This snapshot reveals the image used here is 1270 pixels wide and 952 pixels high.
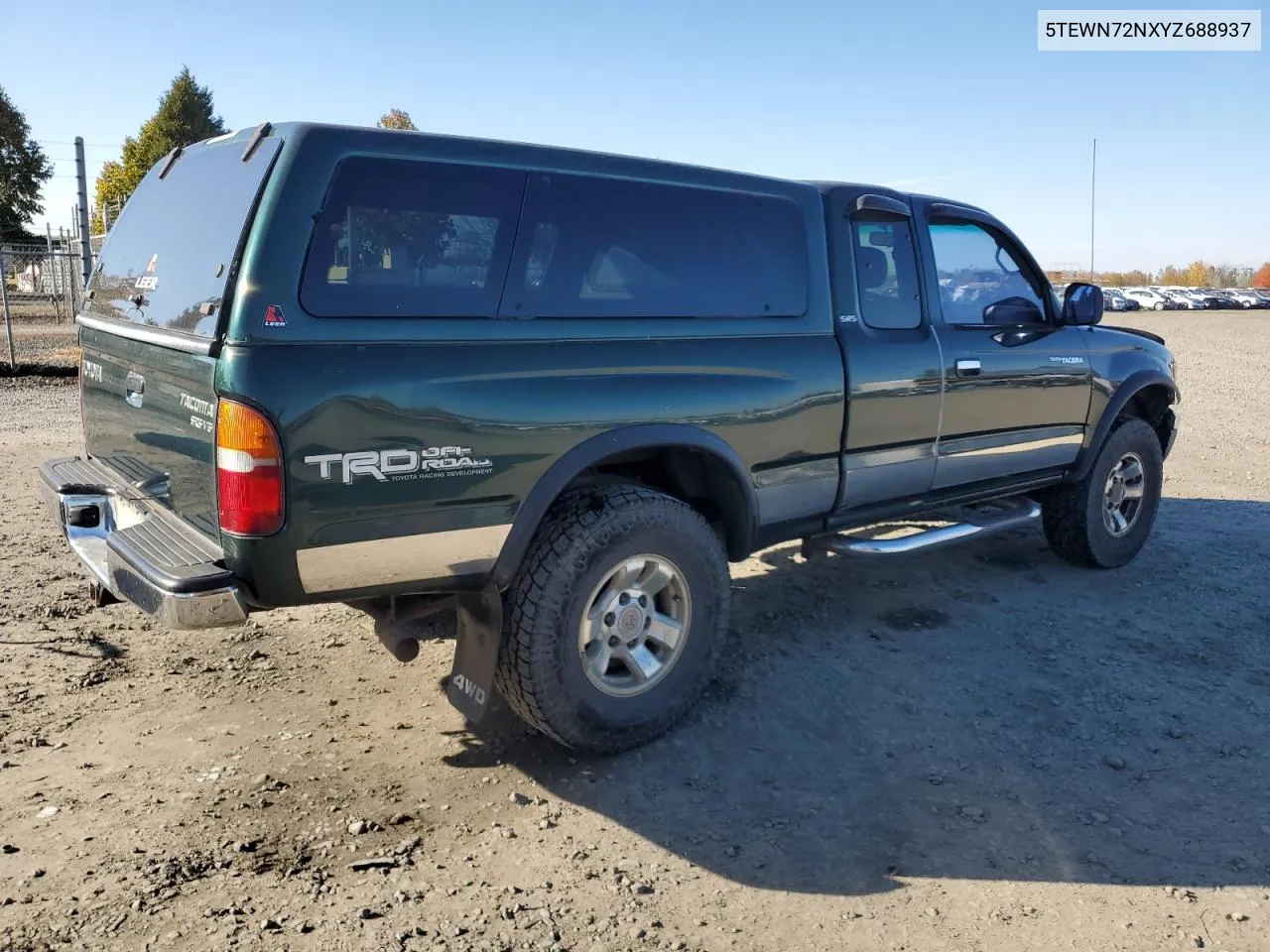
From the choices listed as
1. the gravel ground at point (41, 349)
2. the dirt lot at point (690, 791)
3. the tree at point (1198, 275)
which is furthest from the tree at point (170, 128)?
the tree at point (1198, 275)

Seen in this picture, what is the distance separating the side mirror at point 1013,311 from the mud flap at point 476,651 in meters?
3.04

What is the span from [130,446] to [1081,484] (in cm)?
481

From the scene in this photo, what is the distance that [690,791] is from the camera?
3.39 meters

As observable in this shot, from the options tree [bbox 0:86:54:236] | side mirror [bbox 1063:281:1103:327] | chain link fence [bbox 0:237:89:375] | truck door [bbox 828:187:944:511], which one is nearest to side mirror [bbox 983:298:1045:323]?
side mirror [bbox 1063:281:1103:327]

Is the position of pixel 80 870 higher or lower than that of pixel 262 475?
lower

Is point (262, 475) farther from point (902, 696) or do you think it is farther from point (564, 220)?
point (902, 696)

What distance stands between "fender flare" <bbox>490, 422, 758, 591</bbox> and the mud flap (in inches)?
3.8

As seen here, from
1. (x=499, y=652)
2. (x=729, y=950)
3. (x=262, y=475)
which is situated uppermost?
(x=262, y=475)

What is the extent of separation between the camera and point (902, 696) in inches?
163

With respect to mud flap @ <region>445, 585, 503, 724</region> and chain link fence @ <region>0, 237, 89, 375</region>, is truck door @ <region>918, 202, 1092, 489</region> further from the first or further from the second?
chain link fence @ <region>0, 237, 89, 375</region>

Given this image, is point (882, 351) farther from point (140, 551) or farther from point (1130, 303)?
point (1130, 303)

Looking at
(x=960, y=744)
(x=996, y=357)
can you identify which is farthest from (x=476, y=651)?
(x=996, y=357)

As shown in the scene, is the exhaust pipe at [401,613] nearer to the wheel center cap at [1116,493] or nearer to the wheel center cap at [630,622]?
the wheel center cap at [630,622]

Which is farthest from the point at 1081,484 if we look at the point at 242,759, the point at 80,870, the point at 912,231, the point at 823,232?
the point at 80,870
